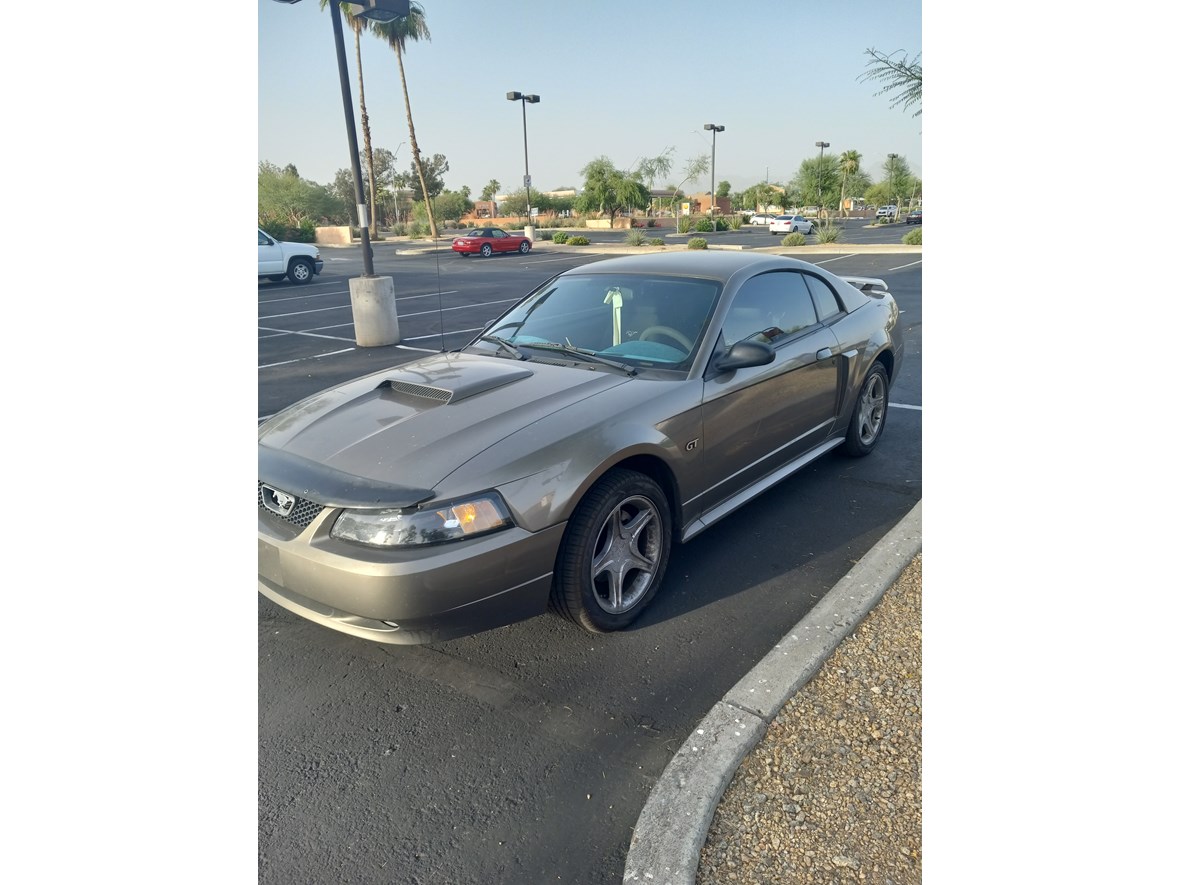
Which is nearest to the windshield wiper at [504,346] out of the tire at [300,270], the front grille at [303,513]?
the front grille at [303,513]

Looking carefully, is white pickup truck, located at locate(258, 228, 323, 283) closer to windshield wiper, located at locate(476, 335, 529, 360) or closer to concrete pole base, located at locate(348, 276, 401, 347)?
concrete pole base, located at locate(348, 276, 401, 347)

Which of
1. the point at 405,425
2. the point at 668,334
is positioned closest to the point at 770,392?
the point at 668,334

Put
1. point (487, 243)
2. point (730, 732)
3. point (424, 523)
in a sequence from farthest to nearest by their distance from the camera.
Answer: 1. point (487, 243)
2. point (424, 523)
3. point (730, 732)

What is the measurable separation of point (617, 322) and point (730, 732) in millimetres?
2206

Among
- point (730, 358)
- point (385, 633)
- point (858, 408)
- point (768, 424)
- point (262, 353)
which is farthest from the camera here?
point (262, 353)

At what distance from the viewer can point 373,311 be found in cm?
1090

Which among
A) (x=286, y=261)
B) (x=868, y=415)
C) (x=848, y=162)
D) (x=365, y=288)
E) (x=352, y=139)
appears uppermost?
(x=848, y=162)

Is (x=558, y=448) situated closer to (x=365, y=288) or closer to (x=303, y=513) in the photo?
(x=303, y=513)

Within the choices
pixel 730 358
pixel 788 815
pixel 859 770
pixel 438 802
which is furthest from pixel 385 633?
pixel 730 358

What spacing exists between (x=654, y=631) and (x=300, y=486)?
1.58 metres

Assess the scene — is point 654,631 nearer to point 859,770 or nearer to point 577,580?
point 577,580

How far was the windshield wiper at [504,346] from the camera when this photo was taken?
13.5 ft

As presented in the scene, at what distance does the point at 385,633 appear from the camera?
284 cm

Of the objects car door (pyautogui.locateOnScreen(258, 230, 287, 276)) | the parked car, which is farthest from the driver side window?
the parked car
